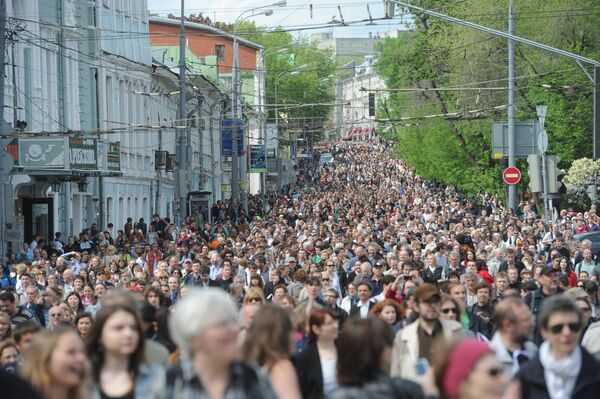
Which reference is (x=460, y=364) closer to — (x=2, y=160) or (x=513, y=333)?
(x=513, y=333)

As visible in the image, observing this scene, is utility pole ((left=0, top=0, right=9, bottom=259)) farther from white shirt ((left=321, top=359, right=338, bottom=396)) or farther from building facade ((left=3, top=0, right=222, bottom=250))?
white shirt ((left=321, top=359, right=338, bottom=396))

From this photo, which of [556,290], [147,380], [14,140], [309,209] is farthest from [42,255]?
[309,209]

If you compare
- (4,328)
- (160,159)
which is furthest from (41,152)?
(4,328)

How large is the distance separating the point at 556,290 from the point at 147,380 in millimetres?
10352

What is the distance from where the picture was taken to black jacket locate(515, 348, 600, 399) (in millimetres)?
8352

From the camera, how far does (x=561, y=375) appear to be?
8422 mm

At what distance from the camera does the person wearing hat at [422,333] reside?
33.4 ft

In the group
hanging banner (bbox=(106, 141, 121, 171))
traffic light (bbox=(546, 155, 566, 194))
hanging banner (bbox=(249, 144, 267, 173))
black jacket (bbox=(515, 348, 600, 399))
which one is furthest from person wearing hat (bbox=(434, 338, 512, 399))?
hanging banner (bbox=(249, 144, 267, 173))

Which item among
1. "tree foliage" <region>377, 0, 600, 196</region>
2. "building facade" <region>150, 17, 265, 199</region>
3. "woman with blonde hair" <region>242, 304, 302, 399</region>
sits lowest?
"woman with blonde hair" <region>242, 304, 302, 399</region>

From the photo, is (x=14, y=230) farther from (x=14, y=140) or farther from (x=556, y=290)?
(x=556, y=290)

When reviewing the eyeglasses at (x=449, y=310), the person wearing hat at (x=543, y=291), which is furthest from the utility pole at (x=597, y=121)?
the eyeglasses at (x=449, y=310)

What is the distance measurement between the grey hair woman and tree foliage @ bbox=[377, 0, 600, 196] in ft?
132

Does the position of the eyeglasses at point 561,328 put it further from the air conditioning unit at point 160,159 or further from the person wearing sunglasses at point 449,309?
the air conditioning unit at point 160,159

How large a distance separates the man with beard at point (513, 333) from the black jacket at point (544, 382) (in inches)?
31.7
